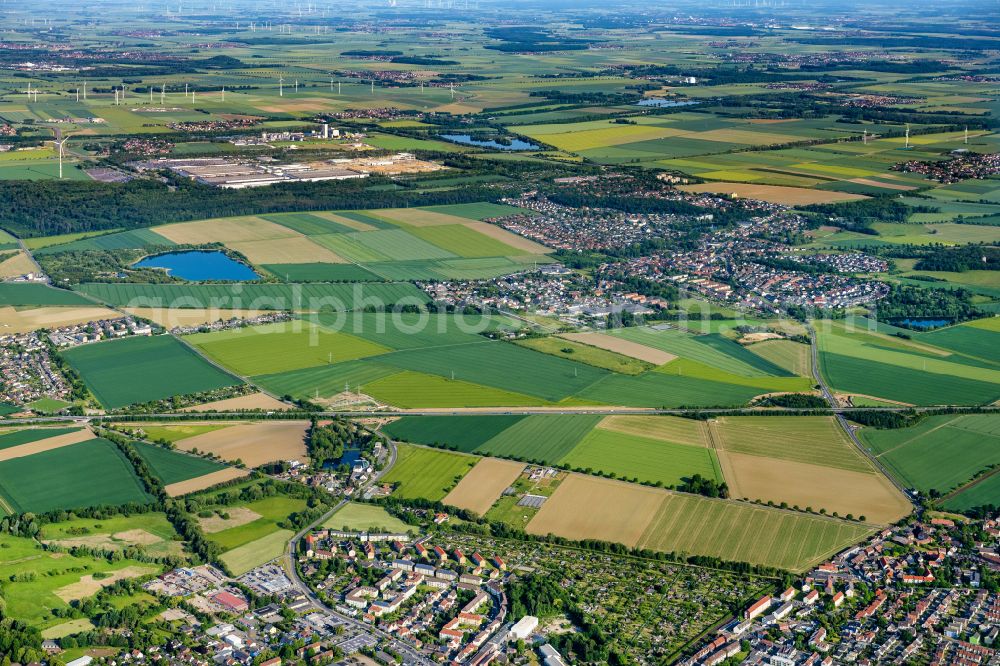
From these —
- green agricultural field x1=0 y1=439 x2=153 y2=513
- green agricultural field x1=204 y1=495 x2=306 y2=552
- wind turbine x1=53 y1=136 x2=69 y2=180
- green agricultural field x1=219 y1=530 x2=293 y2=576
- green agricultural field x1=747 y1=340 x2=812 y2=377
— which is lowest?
green agricultural field x1=219 y1=530 x2=293 y2=576

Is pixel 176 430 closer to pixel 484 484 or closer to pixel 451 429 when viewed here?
pixel 451 429

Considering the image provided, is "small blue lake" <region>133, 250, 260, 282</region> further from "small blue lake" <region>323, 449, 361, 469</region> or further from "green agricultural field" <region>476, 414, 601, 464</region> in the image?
"green agricultural field" <region>476, 414, 601, 464</region>

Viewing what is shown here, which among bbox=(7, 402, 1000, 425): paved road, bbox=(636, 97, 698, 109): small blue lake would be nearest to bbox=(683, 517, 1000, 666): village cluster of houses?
bbox=(7, 402, 1000, 425): paved road

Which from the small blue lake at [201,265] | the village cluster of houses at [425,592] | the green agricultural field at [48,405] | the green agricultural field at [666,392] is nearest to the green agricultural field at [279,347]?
the green agricultural field at [48,405]

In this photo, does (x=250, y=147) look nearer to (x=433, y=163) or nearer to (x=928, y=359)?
(x=433, y=163)

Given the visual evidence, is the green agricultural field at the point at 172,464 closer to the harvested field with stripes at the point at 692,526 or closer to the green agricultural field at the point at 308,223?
the harvested field with stripes at the point at 692,526

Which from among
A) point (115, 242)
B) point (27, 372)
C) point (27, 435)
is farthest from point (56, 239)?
point (27, 435)

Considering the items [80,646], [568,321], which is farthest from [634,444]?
[80,646]
